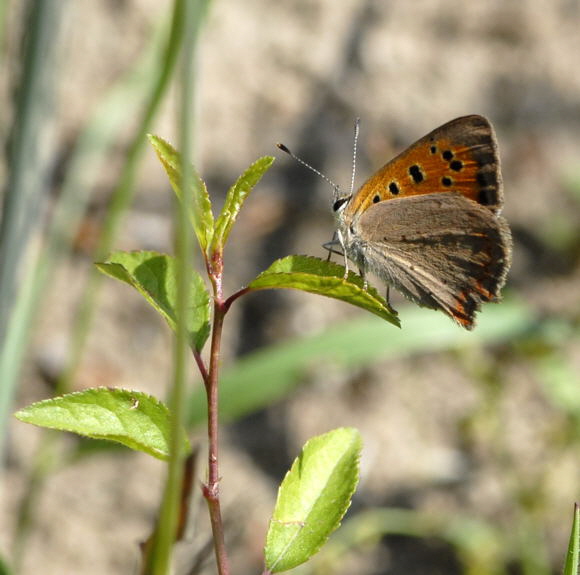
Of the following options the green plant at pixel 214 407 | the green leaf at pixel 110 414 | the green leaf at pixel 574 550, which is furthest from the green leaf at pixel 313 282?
the green leaf at pixel 574 550

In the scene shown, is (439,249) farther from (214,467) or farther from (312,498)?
(214,467)

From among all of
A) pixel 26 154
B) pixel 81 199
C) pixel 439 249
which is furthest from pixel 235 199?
pixel 81 199

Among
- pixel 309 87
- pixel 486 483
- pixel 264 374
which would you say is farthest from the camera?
pixel 309 87

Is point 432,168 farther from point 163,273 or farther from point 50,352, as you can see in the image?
point 50,352

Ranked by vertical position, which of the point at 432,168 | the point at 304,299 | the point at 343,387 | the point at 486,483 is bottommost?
the point at 486,483

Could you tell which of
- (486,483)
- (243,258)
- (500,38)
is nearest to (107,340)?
(243,258)

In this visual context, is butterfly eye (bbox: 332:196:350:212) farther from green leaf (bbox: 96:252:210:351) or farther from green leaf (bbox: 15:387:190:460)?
green leaf (bbox: 15:387:190:460)

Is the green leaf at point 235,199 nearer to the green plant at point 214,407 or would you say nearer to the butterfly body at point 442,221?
the green plant at point 214,407
